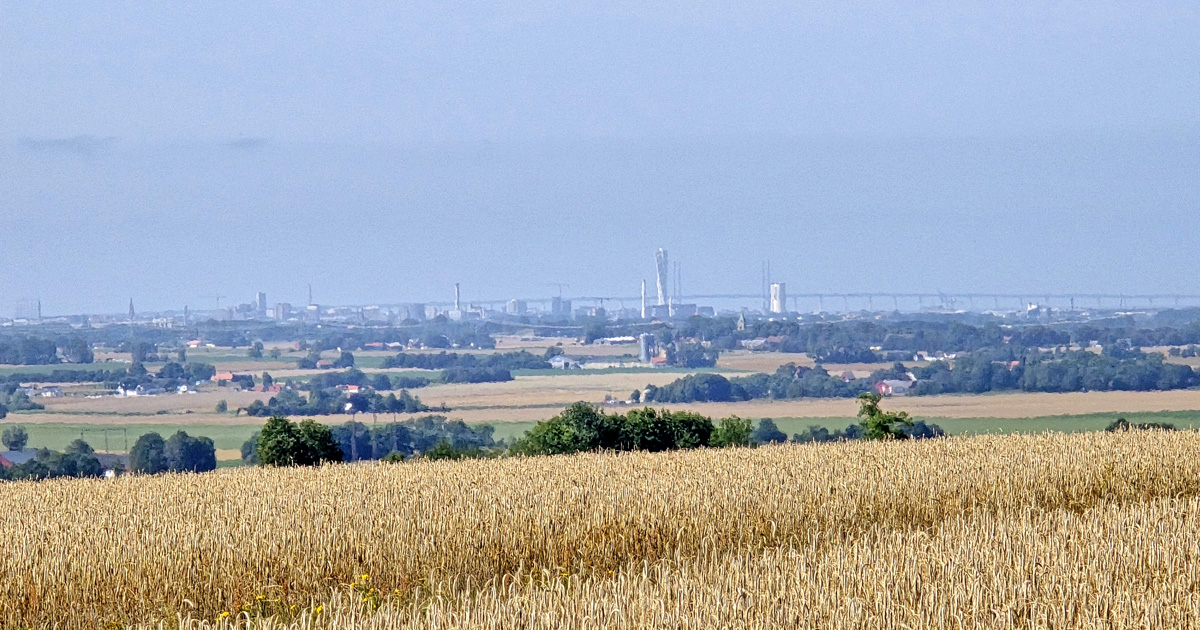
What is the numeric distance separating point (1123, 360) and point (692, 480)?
141m

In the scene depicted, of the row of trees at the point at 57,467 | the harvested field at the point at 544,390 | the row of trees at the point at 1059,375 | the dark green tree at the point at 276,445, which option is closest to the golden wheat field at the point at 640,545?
the dark green tree at the point at 276,445

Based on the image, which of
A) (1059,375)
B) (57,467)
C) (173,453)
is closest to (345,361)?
(1059,375)

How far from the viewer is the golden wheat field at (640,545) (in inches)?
351

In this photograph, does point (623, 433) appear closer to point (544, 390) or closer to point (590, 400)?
point (590, 400)

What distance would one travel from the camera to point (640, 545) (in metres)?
15.2

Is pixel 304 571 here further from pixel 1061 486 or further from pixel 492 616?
pixel 1061 486

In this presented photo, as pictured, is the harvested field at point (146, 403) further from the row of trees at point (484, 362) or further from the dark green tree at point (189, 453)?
the dark green tree at point (189, 453)

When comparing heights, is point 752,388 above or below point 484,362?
below

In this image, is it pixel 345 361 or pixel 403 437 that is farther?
pixel 345 361

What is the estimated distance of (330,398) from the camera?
478ft

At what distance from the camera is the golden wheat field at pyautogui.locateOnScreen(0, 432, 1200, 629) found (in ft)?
29.2

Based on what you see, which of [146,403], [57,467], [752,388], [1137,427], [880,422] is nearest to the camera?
[1137,427]

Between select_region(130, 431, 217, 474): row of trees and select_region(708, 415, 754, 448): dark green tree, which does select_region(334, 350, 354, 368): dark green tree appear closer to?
select_region(130, 431, 217, 474): row of trees

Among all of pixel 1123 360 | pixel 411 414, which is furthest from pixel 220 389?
pixel 1123 360
